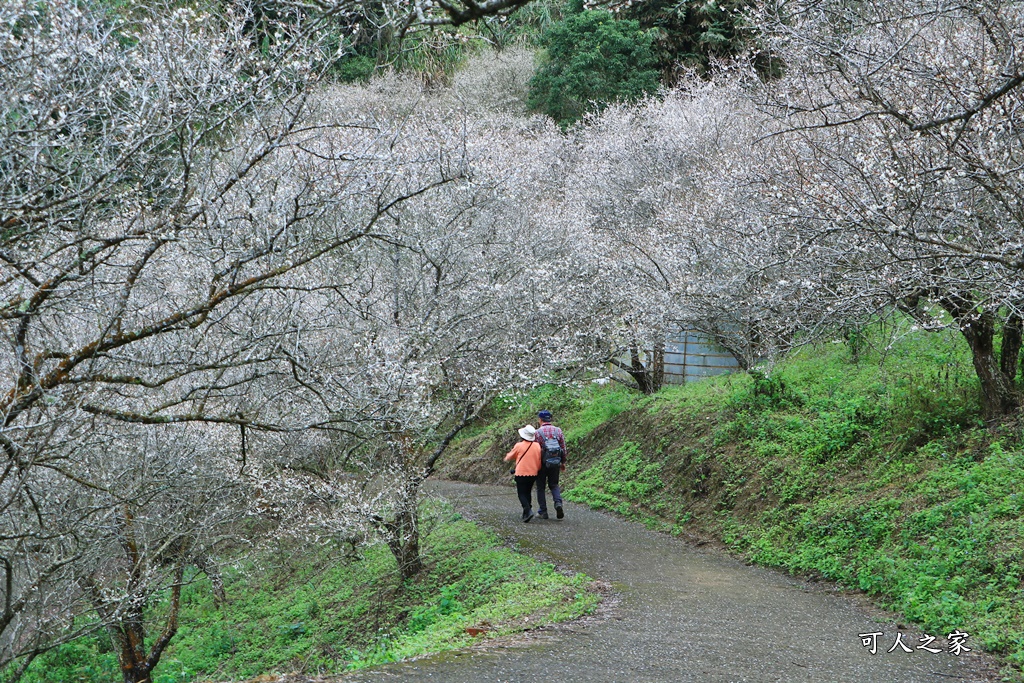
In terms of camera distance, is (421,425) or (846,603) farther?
(421,425)

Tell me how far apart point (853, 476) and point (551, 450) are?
4.06 m

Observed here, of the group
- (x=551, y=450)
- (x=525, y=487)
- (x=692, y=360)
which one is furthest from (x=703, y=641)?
(x=692, y=360)

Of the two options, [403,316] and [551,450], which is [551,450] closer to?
[551,450]

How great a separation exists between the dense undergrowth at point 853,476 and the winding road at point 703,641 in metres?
0.48

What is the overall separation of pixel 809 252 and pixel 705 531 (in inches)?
198

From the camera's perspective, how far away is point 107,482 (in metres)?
8.95

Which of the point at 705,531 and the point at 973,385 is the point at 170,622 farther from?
the point at 973,385

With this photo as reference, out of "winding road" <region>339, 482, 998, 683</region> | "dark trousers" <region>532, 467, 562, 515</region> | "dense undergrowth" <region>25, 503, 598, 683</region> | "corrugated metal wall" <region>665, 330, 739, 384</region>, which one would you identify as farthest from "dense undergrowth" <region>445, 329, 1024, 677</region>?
"dense undergrowth" <region>25, 503, 598, 683</region>

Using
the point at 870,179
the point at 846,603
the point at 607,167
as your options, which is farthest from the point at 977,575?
the point at 607,167

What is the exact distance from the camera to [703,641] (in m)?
6.72

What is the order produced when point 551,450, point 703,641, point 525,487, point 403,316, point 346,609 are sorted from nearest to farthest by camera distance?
1. point 703,641
2. point 403,316
3. point 551,450
4. point 346,609
5. point 525,487

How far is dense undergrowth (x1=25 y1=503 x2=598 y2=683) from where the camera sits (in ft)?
27.7

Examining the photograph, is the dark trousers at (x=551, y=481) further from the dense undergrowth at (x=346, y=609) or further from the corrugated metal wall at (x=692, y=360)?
the corrugated metal wall at (x=692, y=360)

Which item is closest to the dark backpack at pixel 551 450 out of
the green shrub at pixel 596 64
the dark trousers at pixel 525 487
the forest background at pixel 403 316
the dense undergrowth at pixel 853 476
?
the dark trousers at pixel 525 487
